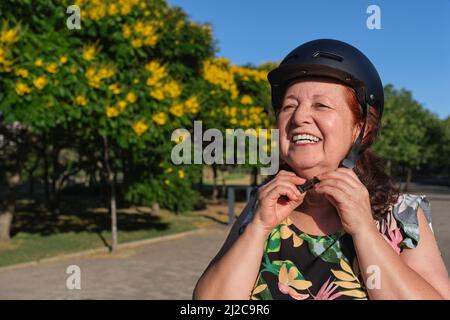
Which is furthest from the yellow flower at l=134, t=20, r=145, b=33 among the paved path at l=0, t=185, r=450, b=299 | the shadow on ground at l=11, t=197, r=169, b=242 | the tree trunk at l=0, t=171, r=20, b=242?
the shadow on ground at l=11, t=197, r=169, b=242

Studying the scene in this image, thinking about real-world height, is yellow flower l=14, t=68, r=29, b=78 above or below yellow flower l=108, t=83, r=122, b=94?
above

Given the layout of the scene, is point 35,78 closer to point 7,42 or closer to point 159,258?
point 7,42

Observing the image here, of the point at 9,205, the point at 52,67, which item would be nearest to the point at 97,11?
the point at 52,67

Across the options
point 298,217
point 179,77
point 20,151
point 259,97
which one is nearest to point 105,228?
point 20,151

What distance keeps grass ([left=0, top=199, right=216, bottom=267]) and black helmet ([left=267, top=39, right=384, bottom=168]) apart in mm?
8877

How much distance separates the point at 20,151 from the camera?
1146 cm

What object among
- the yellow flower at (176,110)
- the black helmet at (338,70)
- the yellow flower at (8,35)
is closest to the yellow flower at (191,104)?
the yellow flower at (176,110)

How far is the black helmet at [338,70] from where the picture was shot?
1.61 m

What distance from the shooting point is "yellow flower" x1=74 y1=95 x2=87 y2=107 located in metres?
8.10

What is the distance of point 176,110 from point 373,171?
785 cm

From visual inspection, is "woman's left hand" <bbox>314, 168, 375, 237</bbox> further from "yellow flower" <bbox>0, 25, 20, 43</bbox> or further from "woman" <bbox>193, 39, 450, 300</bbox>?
"yellow flower" <bbox>0, 25, 20, 43</bbox>

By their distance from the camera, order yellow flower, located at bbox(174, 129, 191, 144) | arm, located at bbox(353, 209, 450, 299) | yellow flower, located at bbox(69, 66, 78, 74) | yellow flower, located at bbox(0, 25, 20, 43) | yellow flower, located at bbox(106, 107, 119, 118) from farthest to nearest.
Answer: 1. yellow flower, located at bbox(174, 129, 191, 144)
2. yellow flower, located at bbox(106, 107, 119, 118)
3. yellow flower, located at bbox(69, 66, 78, 74)
4. yellow flower, located at bbox(0, 25, 20, 43)
5. arm, located at bbox(353, 209, 450, 299)

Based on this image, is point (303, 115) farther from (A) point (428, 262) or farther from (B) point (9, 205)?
(B) point (9, 205)
